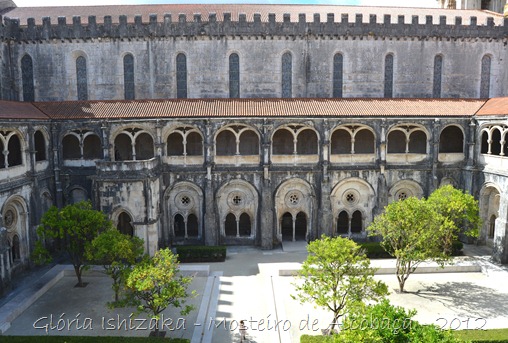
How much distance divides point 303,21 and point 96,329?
2974 cm

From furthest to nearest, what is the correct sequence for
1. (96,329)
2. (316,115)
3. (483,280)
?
1. (316,115)
2. (483,280)
3. (96,329)

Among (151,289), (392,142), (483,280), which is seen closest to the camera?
(151,289)

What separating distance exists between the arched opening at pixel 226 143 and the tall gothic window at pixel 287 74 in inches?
272

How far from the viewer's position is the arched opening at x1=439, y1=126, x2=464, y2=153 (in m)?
36.2

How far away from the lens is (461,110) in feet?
111

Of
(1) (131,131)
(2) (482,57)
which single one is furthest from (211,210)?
(2) (482,57)

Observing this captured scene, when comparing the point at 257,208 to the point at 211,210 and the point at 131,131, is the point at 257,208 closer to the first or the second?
the point at 211,210

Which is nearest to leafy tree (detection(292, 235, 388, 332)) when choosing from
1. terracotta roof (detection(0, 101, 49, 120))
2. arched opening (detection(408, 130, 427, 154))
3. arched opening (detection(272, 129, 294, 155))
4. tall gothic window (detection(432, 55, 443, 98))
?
arched opening (detection(272, 129, 294, 155))

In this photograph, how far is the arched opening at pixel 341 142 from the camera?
1396 inches

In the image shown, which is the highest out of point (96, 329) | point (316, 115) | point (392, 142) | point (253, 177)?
point (316, 115)

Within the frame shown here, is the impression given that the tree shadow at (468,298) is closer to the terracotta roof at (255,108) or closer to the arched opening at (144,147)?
the terracotta roof at (255,108)

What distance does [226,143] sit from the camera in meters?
35.3

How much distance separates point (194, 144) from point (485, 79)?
94.5 feet

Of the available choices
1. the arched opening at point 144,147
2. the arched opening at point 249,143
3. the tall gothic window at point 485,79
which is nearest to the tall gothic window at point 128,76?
the arched opening at point 144,147
